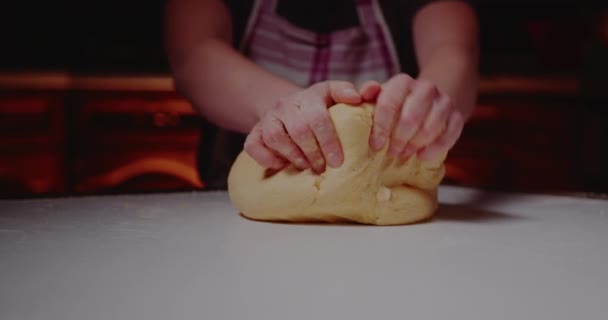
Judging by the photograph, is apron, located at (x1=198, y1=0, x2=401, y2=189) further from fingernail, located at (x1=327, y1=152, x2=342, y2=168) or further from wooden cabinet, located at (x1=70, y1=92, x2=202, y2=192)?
wooden cabinet, located at (x1=70, y1=92, x2=202, y2=192)

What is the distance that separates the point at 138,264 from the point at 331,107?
294 mm

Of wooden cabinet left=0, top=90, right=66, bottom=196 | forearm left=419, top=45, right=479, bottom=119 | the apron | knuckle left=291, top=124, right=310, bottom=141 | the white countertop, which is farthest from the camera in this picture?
wooden cabinet left=0, top=90, right=66, bottom=196

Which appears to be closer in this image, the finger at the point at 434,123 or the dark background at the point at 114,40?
the finger at the point at 434,123

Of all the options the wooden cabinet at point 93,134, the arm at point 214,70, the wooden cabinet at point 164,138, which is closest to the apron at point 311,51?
the arm at point 214,70

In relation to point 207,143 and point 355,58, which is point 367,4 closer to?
point 355,58

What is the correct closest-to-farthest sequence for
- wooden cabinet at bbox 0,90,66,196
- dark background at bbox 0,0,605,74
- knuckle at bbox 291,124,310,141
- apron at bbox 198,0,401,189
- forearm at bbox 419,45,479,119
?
knuckle at bbox 291,124,310,141 < forearm at bbox 419,45,479,119 < apron at bbox 198,0,401,189 < wooden cabinet at bbox 0,90,66,196 < dark background at bbox 0,0,605,74

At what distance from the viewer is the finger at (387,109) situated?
28.2 inches

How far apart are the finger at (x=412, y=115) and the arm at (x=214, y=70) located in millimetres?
248

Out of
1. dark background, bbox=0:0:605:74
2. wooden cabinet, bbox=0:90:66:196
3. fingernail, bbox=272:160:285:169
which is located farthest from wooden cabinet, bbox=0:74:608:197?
fingernail, bbox=272:160:285:169

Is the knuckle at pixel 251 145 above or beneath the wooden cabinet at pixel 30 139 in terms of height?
above

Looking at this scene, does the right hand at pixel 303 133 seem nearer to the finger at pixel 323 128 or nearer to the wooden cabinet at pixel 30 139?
the finger at pixel 323 128

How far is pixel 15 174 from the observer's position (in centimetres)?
189

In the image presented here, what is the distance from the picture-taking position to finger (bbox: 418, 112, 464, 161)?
759 millimetres

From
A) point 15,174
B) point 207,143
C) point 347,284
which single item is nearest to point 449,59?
point 207,143
